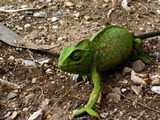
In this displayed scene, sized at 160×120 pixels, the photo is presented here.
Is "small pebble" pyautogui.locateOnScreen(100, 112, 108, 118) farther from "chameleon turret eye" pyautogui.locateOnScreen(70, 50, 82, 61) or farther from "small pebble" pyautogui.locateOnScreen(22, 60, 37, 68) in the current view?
"small pebble" pyautogui.locateOnScreen(22, 60, 37, 68)

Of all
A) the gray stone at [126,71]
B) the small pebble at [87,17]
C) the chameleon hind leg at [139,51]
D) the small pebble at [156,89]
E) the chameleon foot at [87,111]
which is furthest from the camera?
the small pebble at [87,17]

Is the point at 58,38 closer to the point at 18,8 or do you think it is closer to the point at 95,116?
the point at 18,8

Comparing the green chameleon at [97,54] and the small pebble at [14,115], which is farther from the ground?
the green chameleon at [97,54]

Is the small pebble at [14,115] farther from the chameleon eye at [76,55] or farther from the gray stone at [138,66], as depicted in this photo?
the gray stone at [138,66]

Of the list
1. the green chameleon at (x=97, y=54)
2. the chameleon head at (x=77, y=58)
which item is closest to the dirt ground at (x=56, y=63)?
the green chameleon at (x=97, y=54)

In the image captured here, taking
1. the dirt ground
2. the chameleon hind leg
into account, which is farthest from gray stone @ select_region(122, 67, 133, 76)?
the chameleon hind leg

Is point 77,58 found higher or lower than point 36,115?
higher

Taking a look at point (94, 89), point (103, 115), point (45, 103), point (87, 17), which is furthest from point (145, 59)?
point (87, 17)

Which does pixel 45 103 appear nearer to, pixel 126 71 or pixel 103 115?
pixel 103 115
